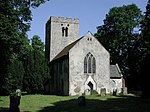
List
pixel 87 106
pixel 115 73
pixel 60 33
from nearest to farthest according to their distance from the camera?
pixel 87 106, pixel 115 73, pixel 60 33

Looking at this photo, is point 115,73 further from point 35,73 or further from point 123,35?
point 35,73

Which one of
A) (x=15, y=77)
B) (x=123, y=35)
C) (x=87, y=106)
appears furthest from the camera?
(x=123, y=35)

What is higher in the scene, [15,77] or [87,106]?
[15,77]

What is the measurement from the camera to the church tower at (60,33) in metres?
56.3

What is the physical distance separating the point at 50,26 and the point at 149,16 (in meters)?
22.8

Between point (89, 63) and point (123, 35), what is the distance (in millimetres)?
18513

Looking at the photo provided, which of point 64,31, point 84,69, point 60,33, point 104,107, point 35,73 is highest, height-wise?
point 64,31

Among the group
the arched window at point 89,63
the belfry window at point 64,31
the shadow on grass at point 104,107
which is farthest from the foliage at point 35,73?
the shadow on grass at point 104,107

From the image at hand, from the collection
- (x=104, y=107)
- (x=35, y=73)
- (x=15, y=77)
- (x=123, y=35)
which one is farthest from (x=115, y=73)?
(x=104, y=107)

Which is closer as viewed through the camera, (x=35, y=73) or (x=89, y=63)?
(x=89, y=63)

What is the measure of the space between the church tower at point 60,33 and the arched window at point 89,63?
10.5m

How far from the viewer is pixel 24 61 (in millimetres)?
50125

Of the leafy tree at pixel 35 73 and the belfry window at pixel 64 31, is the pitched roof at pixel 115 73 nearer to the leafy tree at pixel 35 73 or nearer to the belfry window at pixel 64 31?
the belfry window at pixel 64 31

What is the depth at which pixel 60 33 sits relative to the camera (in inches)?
2240
